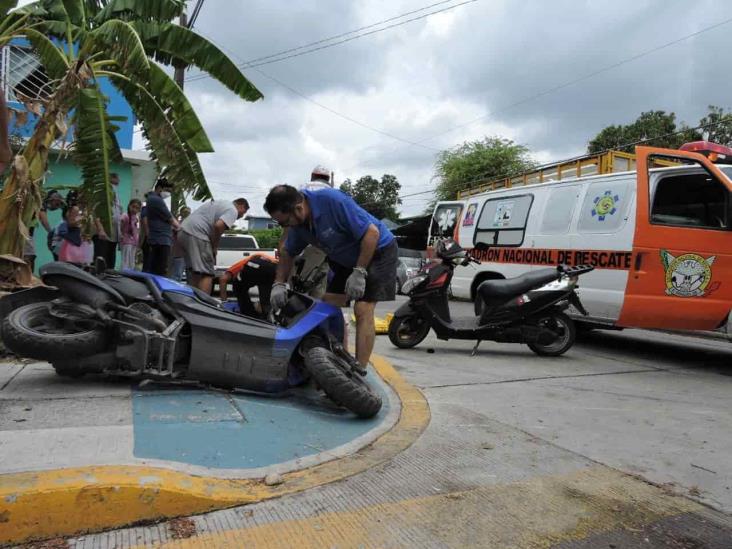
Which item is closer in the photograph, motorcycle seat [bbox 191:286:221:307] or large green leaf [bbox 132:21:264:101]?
motorcycle seat [bbox 191:286:221:307]

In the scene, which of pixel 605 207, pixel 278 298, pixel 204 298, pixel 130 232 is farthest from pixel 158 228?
pixel 605 207

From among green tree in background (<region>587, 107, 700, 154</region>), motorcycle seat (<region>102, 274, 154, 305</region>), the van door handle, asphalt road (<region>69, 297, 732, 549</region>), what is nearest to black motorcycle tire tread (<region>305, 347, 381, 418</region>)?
asphalt road (<region>69, 297, 732, 549</region>)

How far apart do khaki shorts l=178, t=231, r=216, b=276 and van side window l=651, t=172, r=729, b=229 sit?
15.8 feet

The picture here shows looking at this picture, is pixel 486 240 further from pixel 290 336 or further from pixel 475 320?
pixel 290 336

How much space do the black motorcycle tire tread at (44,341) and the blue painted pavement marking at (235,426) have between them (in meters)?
0.41

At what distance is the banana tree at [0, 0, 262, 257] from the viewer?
5102mm

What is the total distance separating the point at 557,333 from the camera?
6570mm

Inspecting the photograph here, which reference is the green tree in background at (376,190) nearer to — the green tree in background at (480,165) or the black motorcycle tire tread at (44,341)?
the green tree in background at (480,165)

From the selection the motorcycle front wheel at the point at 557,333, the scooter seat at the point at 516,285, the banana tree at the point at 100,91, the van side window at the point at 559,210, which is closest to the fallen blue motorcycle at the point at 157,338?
the banana tree at the point at 100,91

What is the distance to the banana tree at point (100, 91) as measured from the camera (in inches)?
201

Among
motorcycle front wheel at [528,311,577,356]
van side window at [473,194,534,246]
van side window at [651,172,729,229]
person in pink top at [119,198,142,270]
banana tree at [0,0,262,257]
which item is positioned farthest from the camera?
person in pink top at [119,198,142,270]

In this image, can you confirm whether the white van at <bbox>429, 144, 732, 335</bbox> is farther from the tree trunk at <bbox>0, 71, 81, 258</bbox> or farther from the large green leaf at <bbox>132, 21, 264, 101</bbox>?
the tree trunk at <bbox>0, 71, 81, 258</bbox>

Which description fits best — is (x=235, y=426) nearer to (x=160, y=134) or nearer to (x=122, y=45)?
(x=160, y=134)

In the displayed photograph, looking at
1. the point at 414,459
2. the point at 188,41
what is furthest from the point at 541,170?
the point at 414,459
